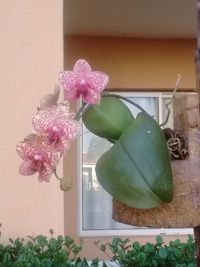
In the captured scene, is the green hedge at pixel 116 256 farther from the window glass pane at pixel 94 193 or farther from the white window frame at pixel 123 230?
the window glass pane at pixel 94 193

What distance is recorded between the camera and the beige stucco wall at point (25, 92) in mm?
3441

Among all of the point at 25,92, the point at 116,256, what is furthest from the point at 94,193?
the point at 116,256

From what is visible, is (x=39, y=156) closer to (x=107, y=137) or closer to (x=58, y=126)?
(x=58, y=126)

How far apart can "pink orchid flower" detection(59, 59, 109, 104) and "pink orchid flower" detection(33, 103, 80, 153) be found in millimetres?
34

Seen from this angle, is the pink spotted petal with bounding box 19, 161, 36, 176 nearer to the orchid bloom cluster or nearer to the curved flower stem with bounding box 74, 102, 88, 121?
the orchid bloom cluster

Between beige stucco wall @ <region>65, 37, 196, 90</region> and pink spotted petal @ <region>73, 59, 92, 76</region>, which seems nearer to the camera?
pink spotted petal @ <region>73, 59, 92, 76</region>

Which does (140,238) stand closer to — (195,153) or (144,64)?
(144,64)

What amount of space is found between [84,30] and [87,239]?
2.04m

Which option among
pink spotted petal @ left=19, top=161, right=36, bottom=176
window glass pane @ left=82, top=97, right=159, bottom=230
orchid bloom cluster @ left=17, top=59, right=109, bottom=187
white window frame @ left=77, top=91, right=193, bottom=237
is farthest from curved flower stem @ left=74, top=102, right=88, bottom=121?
window glass pane @ left=82, top=97, right=159, bottom=230

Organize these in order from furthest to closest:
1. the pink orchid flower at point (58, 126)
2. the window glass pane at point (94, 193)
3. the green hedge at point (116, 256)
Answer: the window glass pane at point (94, 193), the green hedge at point (116, 256), the pink orchid flower at point (58, 126)

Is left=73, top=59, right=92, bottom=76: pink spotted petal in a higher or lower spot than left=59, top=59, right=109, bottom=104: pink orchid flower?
A: higher

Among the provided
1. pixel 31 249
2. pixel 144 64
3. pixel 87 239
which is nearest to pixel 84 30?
pixel 144 64

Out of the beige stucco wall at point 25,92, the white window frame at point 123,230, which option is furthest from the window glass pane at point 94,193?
the beige stucco wall at point 25,92

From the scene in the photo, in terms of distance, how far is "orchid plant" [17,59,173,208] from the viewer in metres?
1.00
